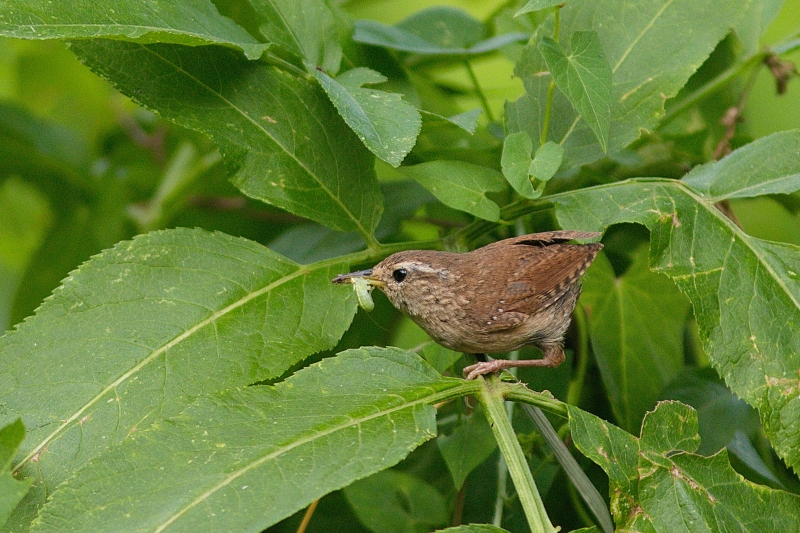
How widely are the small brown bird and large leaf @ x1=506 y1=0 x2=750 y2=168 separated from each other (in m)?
0.27

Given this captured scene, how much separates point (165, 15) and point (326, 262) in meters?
0.64

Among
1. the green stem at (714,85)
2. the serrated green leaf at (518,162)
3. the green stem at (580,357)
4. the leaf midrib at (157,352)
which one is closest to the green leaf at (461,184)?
the serrated green leaf at (518,162)

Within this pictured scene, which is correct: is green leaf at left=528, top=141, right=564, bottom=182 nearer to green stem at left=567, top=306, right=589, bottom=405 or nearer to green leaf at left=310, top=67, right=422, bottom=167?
green leaf at left=310, top=67, right=422, bottom=167

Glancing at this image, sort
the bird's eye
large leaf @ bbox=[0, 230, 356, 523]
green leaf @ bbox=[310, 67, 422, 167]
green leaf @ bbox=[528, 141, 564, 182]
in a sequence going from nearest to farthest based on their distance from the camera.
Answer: large leaf @ bbox=[0, 230, 356, 523], green leaf @ bbox=[310, 67, 422, 167], green leaf @ bbox=[528, 141, 564, 182], the bird's eye

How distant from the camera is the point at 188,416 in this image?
1422mm

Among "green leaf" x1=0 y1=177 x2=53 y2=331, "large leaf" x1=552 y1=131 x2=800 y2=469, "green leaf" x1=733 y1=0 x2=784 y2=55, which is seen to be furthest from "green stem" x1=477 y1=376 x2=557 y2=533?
"green leaf" x1=0 y1=177 x2=53 y2=331

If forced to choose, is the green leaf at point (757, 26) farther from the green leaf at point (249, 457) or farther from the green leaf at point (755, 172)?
the green leaf at point (249, 457)

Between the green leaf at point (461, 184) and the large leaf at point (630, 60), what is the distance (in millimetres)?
193

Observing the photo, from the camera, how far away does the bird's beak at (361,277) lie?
1867mm

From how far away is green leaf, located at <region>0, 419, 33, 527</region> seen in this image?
1237 mm

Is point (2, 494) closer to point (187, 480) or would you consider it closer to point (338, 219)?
point (187, 480)

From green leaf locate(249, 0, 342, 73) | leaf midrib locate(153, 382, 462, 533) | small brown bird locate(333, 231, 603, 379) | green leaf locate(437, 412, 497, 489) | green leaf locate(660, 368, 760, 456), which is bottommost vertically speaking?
green leaf locate(660, 368, 760, 456)

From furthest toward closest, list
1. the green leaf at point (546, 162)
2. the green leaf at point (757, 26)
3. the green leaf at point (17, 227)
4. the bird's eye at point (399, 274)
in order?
1. the green leaf at point (17, 227)
2. the green leaf at point (757, 26)
3. the bird's eye at point (399, 274)
4. the green leaf at point (546, 162)

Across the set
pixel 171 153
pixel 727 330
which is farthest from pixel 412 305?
pixel 171 153
